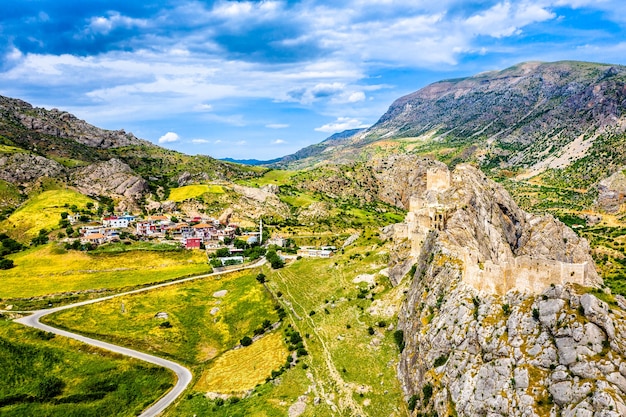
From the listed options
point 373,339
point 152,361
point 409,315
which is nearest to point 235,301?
point 152,361

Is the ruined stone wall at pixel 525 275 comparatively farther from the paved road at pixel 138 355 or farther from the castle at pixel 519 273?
the paved road at pixel 138 355

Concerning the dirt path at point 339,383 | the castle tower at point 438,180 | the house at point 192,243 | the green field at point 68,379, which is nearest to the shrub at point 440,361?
the dirt path at point 339,383

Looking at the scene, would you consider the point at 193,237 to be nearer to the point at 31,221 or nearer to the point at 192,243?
the point at 192,243

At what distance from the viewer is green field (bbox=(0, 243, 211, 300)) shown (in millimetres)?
124875

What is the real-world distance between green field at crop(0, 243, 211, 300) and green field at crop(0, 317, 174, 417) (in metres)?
32.5

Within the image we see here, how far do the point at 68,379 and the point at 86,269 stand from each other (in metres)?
64.8

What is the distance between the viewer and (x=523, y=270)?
4847cm

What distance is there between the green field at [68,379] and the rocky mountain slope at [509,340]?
49590mm

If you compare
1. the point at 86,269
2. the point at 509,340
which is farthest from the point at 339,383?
the point at 86,269

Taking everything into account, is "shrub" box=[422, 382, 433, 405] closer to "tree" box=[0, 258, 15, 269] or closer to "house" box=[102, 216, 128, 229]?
"tree" box=[0, 258, 15, 269]

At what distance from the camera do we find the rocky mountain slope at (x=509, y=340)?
127 ft

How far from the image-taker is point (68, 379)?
3233 inches

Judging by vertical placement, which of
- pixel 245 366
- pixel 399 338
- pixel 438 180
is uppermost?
pixel 438 180

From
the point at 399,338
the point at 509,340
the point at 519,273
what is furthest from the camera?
the point at 399,338
